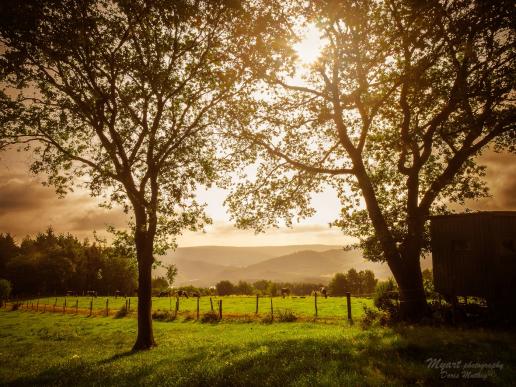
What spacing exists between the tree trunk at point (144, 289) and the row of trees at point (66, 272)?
294ft

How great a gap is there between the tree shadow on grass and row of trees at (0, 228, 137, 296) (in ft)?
312

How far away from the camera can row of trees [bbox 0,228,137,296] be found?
357 ft

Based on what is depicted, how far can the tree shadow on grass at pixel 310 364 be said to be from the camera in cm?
930

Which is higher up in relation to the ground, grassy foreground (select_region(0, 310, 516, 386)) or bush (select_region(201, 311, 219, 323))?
grassy foreground (select_region(0, 310, 516, 386))


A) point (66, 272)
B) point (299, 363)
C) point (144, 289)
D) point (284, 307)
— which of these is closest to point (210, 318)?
point (284, 307)

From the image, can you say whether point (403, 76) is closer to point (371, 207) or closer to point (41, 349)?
point (371, 207)

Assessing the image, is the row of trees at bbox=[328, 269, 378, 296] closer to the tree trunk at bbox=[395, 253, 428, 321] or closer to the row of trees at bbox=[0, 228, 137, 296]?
the row of trees at bbox=[0, 228, 137, 296]

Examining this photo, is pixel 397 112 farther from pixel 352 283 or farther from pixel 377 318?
pixel 352 283

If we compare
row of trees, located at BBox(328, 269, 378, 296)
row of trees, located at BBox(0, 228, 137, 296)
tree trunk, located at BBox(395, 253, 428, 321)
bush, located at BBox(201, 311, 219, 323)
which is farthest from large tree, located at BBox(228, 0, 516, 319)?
row of trees, located at BBox(0, 228, 137, 296)

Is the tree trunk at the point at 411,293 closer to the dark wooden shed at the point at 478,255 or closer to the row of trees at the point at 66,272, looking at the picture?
the dark wooden shed at the point at 478,255

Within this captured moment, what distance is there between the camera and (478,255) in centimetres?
1769

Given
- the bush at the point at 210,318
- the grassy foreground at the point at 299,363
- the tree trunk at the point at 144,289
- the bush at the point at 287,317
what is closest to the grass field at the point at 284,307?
the bush at the point at 287,317

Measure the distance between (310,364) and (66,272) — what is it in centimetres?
12018

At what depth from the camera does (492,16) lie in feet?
44.9
